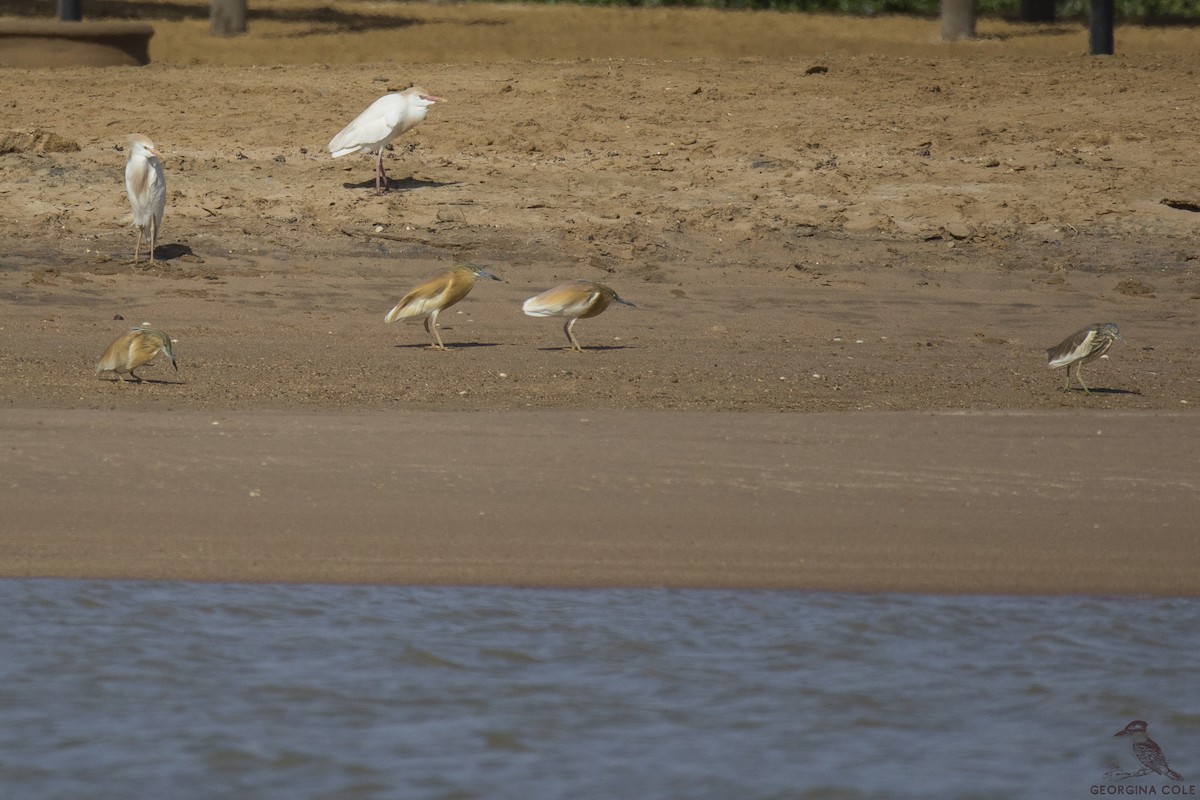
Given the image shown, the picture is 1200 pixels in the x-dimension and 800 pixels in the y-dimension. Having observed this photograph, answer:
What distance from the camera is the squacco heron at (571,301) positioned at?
9.67 meters

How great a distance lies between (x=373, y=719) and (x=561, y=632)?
801mm

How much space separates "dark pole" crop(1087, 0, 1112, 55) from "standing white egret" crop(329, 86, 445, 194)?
8.33 m

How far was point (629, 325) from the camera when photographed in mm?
10969

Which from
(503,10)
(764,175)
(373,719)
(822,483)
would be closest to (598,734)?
(373,719)

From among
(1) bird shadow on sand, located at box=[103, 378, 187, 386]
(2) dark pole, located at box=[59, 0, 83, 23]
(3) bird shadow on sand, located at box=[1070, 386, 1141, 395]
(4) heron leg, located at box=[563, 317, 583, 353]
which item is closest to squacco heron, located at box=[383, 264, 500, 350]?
(4) heron leg, located at box=[563, 317, 583, 353]

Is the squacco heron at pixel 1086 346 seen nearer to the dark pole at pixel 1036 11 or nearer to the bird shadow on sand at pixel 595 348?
the bird shadow on sand at pixel 595 348

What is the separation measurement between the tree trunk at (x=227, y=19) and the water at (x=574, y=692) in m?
18.2

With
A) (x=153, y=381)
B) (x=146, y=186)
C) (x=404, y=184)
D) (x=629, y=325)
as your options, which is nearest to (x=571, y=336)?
(x=629, y=325)

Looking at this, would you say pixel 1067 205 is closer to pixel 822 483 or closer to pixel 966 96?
pixel 966 96

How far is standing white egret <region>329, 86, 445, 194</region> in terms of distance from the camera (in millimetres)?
12977

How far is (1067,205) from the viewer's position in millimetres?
13195

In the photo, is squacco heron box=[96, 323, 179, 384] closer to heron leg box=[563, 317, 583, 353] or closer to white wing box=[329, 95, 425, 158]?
heron leg box=[563, 317, 583, 353]

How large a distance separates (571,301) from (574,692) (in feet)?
15.5

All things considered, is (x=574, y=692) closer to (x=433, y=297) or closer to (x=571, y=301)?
(x=571, y=301)
